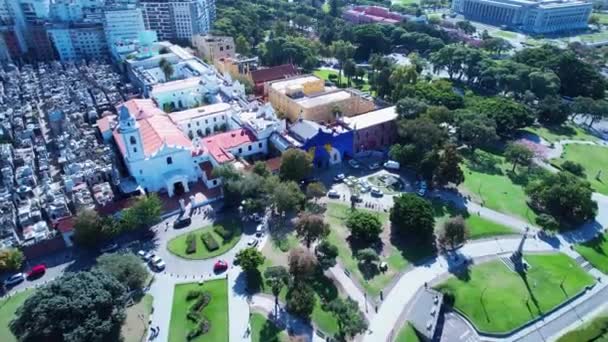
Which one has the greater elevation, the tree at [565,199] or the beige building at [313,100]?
the beige building at [313,100]

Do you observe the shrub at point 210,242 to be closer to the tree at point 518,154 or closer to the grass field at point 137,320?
the grass field at point 137,320

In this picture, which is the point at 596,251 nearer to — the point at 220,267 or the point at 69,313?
the point at 220,267

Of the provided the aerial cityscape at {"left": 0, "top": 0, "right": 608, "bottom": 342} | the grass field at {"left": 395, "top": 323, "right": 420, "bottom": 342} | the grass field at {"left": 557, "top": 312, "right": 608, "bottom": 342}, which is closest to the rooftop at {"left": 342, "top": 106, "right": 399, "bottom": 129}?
the aerial cityscape at {"left": 0, "top": 0, "right": 608, "bottom": 342}

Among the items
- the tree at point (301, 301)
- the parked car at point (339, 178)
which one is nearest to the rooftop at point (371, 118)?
the parked car at point (339, 178)

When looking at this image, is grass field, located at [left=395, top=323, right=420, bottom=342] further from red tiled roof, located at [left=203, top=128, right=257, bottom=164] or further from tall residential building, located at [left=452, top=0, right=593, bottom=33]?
tall residential building, located at [left=452, top=0, right=593, bottom=33]

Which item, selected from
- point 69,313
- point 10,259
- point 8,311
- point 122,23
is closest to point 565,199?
point 69,313
